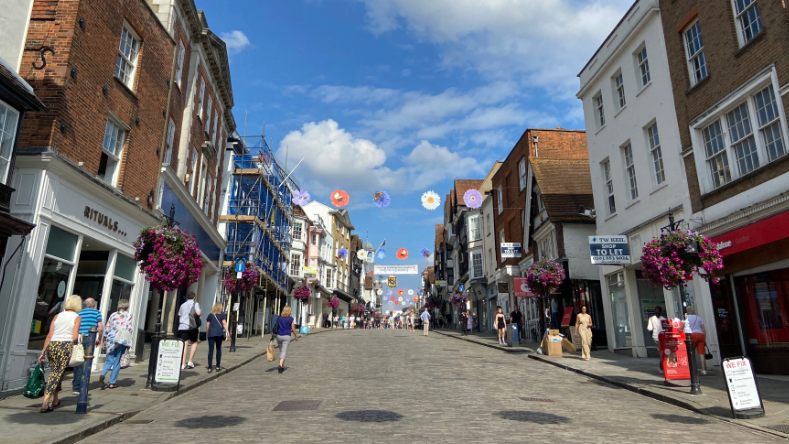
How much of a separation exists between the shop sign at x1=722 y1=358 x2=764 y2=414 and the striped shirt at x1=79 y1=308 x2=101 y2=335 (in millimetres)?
10869

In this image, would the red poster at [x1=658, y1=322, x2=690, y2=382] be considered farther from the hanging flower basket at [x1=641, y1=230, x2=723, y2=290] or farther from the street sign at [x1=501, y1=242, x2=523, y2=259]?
the street sign at [x1=501, y1=242, x2=523, y2=259]

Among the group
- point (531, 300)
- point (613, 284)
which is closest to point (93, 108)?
point (613, 284)

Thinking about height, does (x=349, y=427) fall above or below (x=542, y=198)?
below

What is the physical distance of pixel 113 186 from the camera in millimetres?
13477

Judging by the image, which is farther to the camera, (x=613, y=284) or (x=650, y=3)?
(x=613, y=284)

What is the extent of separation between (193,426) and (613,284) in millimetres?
16680

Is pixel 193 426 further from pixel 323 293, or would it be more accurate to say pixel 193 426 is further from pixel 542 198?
pixel 323 293

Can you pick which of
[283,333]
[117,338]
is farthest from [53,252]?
[283,333]

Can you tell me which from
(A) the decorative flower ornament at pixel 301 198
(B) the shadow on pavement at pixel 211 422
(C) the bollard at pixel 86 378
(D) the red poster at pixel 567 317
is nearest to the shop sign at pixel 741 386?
(B) the shadow on pavement at pixel 211 422

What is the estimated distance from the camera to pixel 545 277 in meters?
19.4

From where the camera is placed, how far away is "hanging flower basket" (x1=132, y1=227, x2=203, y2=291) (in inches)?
424

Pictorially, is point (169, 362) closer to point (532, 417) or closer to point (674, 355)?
point (532, 417)

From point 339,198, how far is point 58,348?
2232cm

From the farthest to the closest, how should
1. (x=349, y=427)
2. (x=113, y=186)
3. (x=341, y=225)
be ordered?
(x=341, y=225), (x=113, y=186), (x=349, y=427)
